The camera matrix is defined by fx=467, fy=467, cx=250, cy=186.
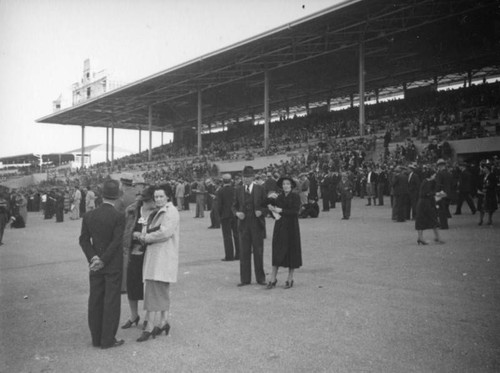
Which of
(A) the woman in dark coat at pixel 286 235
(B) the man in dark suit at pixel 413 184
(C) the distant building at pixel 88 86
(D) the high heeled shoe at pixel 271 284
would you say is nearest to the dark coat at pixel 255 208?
(A) the woman in dark coat at pixel 286 235

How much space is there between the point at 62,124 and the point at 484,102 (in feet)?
162

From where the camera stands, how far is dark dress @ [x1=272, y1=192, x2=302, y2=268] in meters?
6.65

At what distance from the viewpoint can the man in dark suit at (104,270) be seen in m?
4.41

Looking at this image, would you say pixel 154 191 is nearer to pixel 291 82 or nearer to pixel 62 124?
pixel 291 82

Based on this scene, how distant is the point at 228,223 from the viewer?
9.39 meters

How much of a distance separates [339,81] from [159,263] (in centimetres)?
4136

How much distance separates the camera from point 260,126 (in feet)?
164

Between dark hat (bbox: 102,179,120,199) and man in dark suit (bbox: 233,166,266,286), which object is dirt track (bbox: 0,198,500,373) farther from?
dark hat (bbox: 102,179,120,199)

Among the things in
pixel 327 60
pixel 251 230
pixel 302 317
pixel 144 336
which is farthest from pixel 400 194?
pixel 327 60

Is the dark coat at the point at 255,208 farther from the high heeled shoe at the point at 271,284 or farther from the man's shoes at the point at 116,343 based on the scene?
the man's shoes at the point at 116,343

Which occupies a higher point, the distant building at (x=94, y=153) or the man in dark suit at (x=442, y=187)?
the distant building at (x=94, y=153)

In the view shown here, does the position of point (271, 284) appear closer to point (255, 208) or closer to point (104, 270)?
point (255, 208)

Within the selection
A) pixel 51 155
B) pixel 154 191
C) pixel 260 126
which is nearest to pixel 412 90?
pixel 260 126

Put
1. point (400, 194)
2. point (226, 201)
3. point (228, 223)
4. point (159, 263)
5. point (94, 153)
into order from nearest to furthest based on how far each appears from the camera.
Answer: point (159, 263), point (228, 223), point (226, 201), point (400, 194), point (94, 153)
